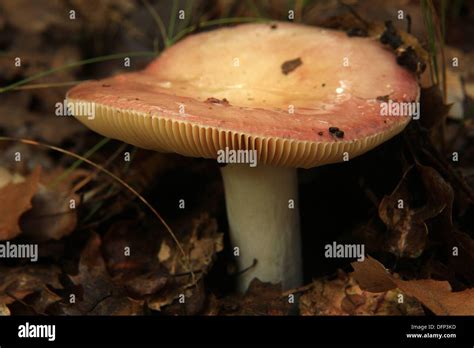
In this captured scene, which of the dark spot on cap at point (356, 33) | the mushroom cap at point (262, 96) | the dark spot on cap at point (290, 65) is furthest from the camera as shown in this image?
the dark spot on cap at point (356, 33)

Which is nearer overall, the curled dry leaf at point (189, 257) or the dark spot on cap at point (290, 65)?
the curled dry leaf at point (189, 257)

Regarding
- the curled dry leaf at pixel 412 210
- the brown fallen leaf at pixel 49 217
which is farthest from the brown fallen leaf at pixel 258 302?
the brown fallen leaf at pixel 49 217

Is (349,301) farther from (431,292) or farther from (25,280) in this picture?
(25,280)

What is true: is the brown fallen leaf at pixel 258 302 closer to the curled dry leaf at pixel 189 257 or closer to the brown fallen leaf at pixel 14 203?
the curled dry leaf at pixel 189 257

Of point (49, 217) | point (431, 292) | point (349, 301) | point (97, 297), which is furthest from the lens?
point (49, 217)

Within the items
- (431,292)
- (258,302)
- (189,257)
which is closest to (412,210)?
(431,292)

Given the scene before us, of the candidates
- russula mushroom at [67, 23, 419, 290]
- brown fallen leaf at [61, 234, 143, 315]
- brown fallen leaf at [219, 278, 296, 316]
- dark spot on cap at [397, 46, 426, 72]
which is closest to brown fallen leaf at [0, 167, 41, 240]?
brown fallen leaf at [61, 234, 143, 315]
